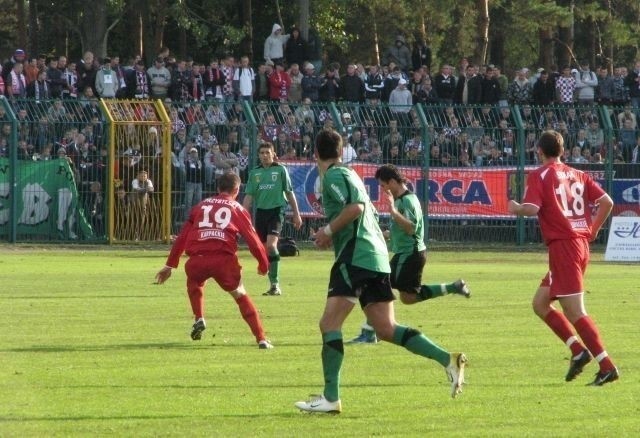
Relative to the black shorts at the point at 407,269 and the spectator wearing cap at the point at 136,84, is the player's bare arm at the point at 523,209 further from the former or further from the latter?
the spectator wearing cap at the point at 136,84

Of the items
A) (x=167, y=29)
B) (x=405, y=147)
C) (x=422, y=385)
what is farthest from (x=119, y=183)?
(x=167, y=29)

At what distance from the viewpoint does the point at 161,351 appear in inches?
508

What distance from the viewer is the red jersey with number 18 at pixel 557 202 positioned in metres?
10.7

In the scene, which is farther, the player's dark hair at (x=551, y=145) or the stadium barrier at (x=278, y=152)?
the stadium barrier at (x=278, y=152)

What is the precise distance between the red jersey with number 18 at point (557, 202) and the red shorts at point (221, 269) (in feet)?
11.1

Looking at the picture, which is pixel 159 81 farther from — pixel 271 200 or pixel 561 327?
pixel 561 327

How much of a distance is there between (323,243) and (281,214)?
33.7 ft

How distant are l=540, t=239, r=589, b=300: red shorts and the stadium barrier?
20.0 metres

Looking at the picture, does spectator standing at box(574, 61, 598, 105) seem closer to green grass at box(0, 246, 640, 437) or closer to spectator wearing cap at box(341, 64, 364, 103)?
spectator wearing cap at box(341, 64, 364, 103)

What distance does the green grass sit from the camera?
29.6ft

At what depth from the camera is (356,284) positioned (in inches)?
368

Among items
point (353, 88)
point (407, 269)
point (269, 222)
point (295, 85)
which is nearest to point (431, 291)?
point (407, 269)

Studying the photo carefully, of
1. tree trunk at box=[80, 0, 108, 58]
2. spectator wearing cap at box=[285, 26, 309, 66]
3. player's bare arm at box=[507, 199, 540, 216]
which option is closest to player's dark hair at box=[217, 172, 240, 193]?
player's bare arm at box=[507, 199, 540, 216]

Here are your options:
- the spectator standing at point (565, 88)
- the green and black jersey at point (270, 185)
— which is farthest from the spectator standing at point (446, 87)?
the green and black jersey at point (270, 185)
